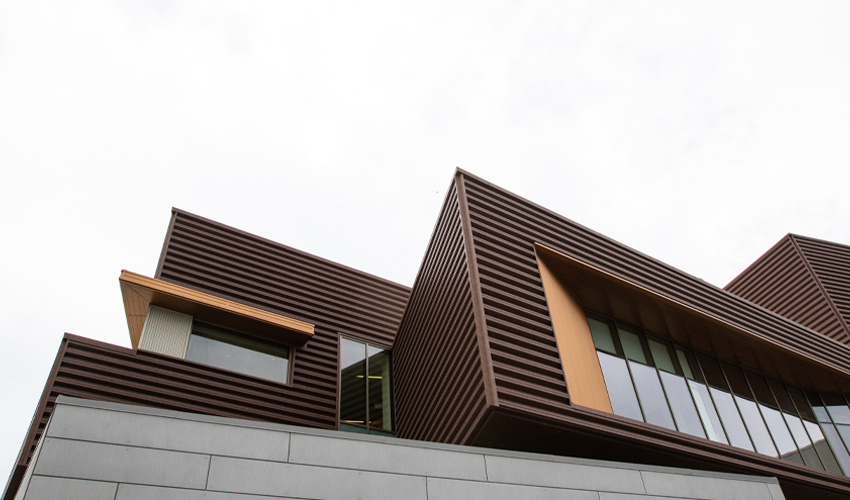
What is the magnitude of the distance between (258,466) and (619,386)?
20.7ft

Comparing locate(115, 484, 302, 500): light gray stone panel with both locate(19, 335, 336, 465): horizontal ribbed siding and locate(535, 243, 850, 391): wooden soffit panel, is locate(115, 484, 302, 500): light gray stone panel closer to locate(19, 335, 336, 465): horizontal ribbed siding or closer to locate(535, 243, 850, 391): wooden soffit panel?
locate(19, 335, 336, 465): horizontal ribbed siding

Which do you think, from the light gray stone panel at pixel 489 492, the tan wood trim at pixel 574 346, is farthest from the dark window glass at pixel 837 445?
the light gray stone panel at pixel 489 492

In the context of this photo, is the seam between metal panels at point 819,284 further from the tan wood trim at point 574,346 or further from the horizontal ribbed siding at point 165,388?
the horizontal ribbed siding at point 165,388

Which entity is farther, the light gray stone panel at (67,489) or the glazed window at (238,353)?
the glazed window at (238,353)

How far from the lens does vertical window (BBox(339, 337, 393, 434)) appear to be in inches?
500

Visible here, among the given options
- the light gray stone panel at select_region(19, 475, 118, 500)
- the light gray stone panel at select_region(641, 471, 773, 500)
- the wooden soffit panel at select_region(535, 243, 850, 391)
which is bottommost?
the light gray stone panel at select_region(19, 475, 118, 500)

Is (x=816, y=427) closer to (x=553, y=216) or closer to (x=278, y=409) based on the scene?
(x=553, y=216)

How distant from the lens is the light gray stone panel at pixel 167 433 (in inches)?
217

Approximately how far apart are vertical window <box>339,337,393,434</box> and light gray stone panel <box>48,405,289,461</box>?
6384mm

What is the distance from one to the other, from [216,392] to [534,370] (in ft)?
19.7

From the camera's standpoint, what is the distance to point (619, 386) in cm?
990

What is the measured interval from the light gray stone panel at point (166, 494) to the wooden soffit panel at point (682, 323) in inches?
263

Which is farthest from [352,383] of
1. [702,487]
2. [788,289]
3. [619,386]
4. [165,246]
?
[788,289]

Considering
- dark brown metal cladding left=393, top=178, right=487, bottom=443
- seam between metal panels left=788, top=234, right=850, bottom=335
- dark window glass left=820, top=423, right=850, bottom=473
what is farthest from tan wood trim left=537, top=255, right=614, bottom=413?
seam between metal panels left=788, top=234, right=850, bottom=335
